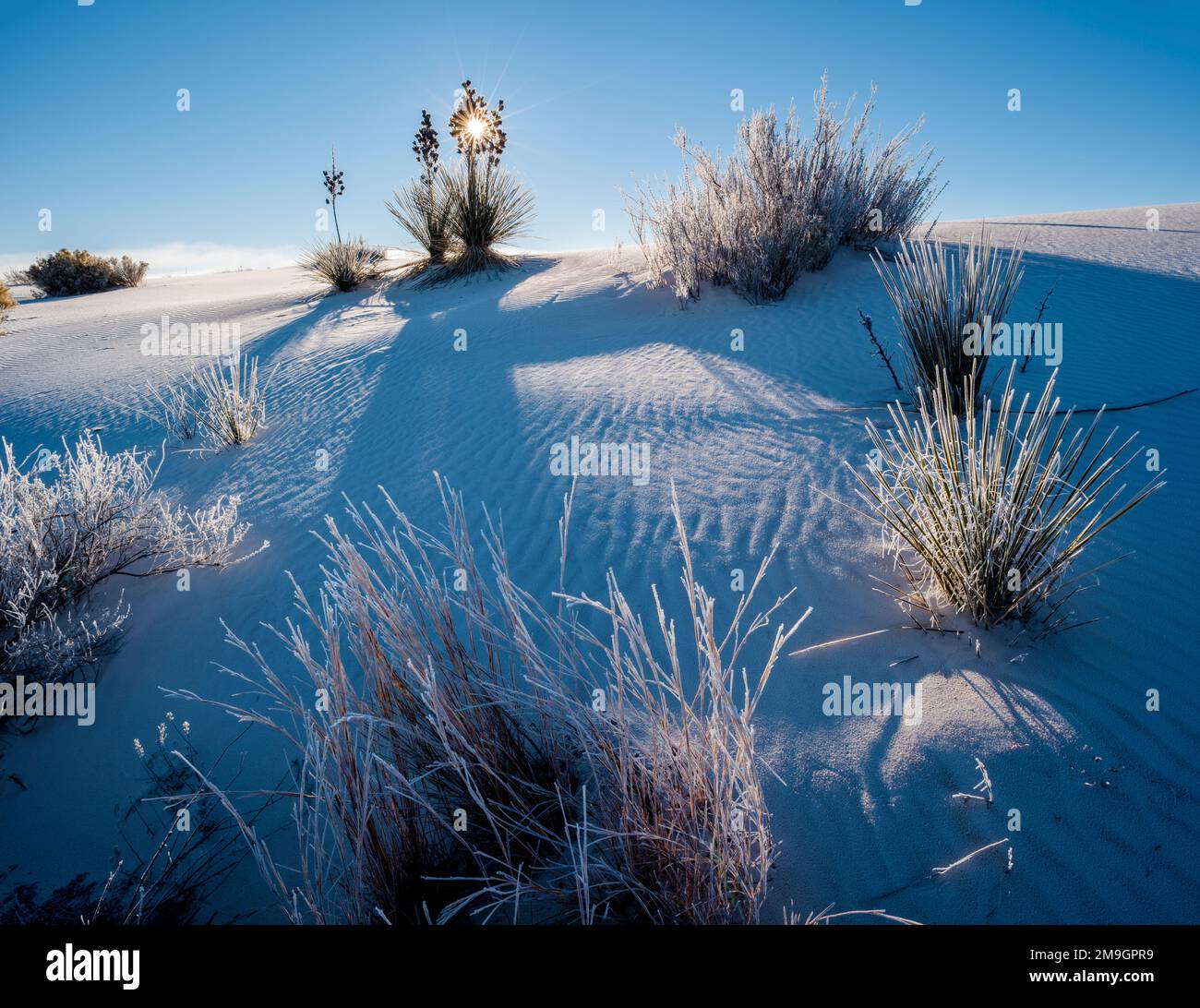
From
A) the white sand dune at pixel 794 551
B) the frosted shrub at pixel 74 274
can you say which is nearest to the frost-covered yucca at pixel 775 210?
the white sand dune at pixel 794 551

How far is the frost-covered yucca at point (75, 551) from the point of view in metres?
3.05

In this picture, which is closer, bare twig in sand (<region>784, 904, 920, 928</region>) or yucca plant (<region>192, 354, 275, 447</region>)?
bare twig in sand (<region>784, 904, 920, 928</region>)

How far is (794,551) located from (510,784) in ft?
6.15

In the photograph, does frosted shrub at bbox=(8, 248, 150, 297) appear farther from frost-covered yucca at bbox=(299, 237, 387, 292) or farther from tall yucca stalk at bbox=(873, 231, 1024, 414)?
tall yucca stalk at bbox=(873, 231, 1024, 414)

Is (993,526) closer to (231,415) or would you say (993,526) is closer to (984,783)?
(984,783)

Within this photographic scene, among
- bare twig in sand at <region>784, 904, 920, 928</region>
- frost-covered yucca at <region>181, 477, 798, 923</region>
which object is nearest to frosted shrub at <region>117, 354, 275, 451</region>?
frost-covered yucca at <region>181, 477, 798, 923</region>

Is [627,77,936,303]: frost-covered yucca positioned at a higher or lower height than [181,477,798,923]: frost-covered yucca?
higher

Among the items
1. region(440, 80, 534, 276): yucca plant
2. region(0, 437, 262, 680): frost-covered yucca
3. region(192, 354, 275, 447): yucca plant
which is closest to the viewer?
region(0, 437, 262, 680): frost-covered yucca

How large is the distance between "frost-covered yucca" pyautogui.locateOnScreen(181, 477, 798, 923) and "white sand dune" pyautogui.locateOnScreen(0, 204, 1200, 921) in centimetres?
44

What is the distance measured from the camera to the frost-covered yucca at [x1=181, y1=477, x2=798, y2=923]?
148cm

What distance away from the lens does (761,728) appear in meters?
2.28

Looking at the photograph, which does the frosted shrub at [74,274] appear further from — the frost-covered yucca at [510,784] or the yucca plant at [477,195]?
the frost-covered yucca at [510,784]

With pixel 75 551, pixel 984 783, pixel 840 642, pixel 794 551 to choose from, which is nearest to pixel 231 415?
pixel 75 551

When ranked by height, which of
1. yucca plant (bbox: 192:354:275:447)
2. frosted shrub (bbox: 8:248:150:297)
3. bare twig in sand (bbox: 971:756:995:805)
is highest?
frosted shrub (bbox: 8:248:150:297)
